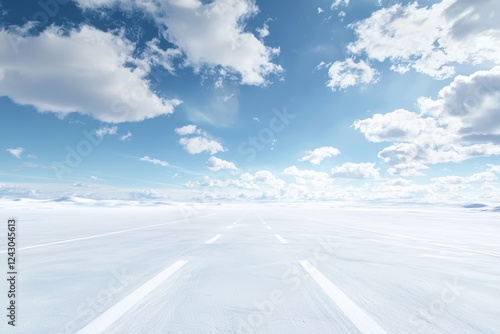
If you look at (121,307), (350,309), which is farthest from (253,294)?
(121,307)

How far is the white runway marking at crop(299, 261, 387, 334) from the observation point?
2.84 metres

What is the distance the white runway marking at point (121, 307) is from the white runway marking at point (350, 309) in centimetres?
264

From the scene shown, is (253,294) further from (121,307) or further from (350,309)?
(121,307)

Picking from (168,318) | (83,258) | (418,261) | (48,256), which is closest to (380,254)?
(418,261)

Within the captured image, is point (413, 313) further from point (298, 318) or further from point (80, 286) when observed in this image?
point (80, 286)

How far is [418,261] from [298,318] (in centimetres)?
488

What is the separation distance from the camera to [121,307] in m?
3.33

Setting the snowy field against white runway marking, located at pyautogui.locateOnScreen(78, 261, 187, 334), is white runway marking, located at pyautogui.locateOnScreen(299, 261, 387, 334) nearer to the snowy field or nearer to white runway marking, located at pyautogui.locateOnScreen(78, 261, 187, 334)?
the snowy field

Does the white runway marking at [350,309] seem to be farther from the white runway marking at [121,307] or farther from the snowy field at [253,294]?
the white runway marking at [121,307]

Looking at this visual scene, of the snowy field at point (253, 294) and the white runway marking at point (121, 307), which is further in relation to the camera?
the snowy field at point (253, 294)

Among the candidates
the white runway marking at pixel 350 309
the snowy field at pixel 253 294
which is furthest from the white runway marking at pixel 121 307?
the white runway marking at pixel 350 309

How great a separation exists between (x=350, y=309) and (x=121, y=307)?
283cm

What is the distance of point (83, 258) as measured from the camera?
21.3 feet

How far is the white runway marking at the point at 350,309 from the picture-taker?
9.32 feet
